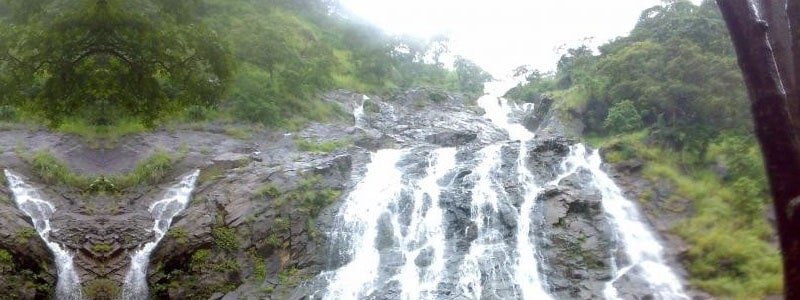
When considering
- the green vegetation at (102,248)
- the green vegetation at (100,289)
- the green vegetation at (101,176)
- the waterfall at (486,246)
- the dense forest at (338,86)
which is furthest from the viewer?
the waterfall at (486,246)

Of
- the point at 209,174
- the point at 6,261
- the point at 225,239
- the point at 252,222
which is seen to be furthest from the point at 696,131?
the point at 6,261

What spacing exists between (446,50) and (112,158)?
1403 inches

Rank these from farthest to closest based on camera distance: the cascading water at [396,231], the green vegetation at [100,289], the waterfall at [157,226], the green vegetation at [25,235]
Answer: the cascading water at [396,231], the waterfall at [157,226], the green vegetation at [25,235], the green vegetation at [100,289]

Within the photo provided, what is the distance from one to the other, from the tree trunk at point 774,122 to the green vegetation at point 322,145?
2113cm

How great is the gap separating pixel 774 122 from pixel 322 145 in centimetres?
2236

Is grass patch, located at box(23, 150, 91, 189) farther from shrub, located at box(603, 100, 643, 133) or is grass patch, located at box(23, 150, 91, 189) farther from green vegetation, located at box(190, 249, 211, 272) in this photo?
shrub, located at box(603, 100, 643, 133)

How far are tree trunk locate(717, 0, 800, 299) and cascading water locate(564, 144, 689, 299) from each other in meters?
13.3

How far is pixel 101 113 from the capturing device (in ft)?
38.0

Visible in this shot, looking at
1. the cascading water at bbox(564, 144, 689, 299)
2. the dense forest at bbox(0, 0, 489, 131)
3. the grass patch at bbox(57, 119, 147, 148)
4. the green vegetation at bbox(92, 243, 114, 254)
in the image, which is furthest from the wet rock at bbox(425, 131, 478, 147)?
the green vegetation at bbox(92, 243, 114, 254)

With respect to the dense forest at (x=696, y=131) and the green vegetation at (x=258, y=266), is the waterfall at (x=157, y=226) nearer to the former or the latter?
the green vegetation at (x=258, y=266)

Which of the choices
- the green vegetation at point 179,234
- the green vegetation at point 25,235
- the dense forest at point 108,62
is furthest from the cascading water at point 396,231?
the green vegetation at point 25,235

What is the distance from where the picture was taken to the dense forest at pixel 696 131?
16422 mm

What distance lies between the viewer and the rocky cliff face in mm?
12617

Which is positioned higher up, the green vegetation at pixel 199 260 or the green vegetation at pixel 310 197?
the green vegetation at pixel 310 197
